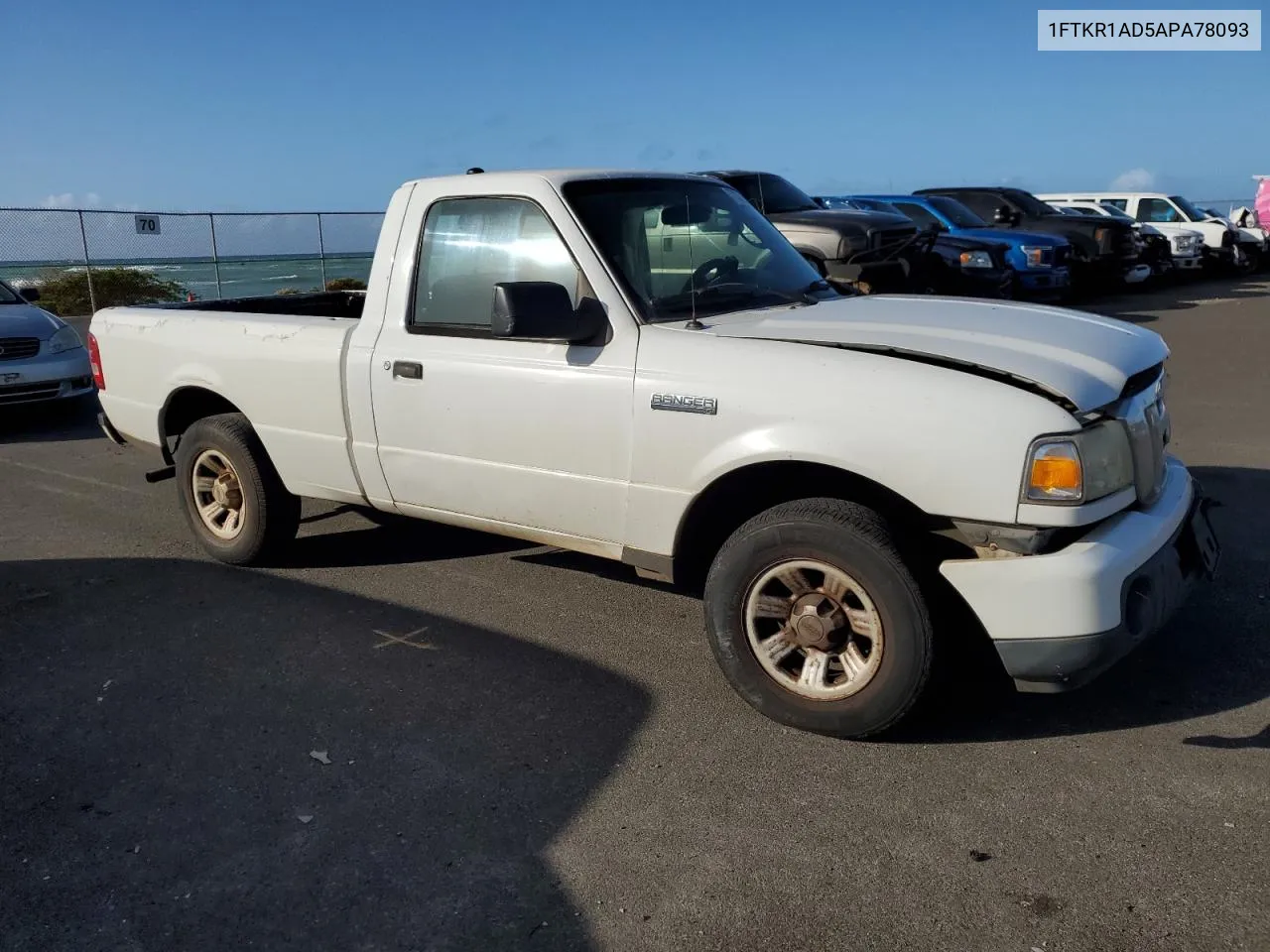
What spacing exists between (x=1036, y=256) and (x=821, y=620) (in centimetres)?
1410

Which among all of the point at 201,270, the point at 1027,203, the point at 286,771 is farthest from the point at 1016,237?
the point at 201,270

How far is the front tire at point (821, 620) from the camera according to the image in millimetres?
3400

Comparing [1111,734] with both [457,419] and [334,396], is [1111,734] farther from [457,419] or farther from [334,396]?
[334,396]

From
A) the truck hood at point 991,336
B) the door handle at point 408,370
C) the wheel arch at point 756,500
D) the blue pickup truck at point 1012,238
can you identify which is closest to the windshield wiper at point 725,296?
the truck hood at point 991,336

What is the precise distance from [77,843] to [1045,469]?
304 centimetres

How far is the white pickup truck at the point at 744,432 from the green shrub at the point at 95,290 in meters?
17.8

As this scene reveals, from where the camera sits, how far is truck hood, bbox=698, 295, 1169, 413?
11.1 ft

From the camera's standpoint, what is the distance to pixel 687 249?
4441 millimetres

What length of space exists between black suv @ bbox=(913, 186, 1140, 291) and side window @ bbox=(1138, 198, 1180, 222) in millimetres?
6645

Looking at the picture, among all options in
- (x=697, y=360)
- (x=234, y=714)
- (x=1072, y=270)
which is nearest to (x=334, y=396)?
(x=234, y=714)

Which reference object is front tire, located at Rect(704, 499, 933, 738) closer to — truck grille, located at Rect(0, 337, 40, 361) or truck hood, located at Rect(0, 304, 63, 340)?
truck grille, located at Rect(0, 337, 40, 361)

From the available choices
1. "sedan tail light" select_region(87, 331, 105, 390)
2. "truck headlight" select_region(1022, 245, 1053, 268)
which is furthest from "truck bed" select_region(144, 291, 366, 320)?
"truck headlight" select_region(1022, 245, 1053, 268)

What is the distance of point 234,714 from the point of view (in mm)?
3922

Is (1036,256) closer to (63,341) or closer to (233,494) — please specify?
(63,341)
